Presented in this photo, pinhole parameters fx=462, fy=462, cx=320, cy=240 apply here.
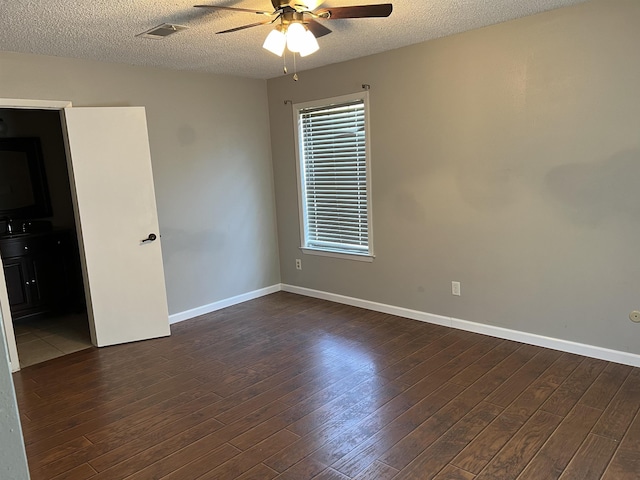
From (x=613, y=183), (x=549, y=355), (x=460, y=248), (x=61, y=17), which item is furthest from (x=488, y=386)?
(x=61, y=17)

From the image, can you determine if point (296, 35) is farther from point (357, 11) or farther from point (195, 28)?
point (195, 28)

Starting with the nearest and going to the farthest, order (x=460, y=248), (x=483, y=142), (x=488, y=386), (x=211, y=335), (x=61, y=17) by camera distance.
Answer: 1. (x=61, y=17)
2. (x=488, y=386)
3. (x=483, y=142)
4. (x=460, y=248)
5. (x=211, y=335)

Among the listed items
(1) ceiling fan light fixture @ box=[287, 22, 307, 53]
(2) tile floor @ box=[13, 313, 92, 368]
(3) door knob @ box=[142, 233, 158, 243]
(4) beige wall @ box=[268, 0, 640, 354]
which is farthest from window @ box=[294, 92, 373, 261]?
(2) tile floor @ box=[13, 313, 92, 368]

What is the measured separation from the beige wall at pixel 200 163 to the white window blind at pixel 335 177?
535mm

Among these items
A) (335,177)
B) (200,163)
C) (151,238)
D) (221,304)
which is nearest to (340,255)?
(335,177)

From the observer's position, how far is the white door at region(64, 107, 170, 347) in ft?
12.5

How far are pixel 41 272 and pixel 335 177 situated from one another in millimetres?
3196

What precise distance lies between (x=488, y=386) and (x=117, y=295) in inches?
122

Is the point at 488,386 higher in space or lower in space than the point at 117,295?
lower

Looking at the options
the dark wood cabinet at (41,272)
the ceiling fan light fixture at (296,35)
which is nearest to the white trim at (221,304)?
the dark wood cabinet at (41,272)

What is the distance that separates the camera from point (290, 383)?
323 centimetres

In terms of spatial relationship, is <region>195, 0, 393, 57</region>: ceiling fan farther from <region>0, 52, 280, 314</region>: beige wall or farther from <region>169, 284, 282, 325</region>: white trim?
<region>169, 284, 282, 325</region>: white trim

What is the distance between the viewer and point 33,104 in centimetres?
364

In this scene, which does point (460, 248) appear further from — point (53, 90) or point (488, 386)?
point (53, 90)
